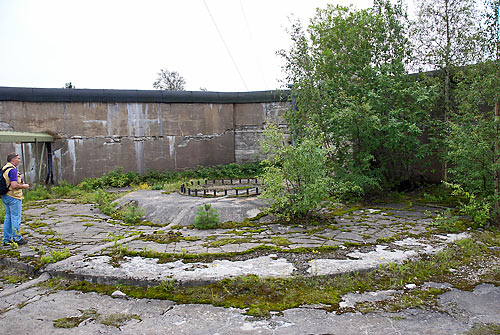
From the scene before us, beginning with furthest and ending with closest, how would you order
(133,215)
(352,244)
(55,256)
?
(133,215) < (352,244) < (55,256)

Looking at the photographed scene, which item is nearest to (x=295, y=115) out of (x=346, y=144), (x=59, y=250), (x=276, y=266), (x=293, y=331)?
(x=346, y=144)

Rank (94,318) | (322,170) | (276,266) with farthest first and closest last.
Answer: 1. (322,170)
2. (276,266)
3. (94,318)

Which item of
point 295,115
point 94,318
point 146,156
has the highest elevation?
point 295,115

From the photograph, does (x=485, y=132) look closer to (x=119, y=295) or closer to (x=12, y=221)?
(x=119, y=295)

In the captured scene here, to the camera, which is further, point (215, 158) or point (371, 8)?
point (215, 158)

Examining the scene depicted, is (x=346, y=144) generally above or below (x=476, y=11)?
below

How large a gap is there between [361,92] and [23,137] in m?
8.84

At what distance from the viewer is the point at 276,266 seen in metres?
4.38

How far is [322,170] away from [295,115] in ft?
10.1

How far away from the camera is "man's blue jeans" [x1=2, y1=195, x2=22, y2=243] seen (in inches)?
220

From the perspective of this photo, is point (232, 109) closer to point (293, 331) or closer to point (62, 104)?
point (62, 104)

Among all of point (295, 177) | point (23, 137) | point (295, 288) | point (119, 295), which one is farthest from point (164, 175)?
point (295, 288)

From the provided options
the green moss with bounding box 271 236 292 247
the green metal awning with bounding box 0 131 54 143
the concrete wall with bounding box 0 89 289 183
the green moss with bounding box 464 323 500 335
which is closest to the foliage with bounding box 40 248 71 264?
the green moss with bounding box 271 236 292 247

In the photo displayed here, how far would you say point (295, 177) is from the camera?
6328 millimetres
